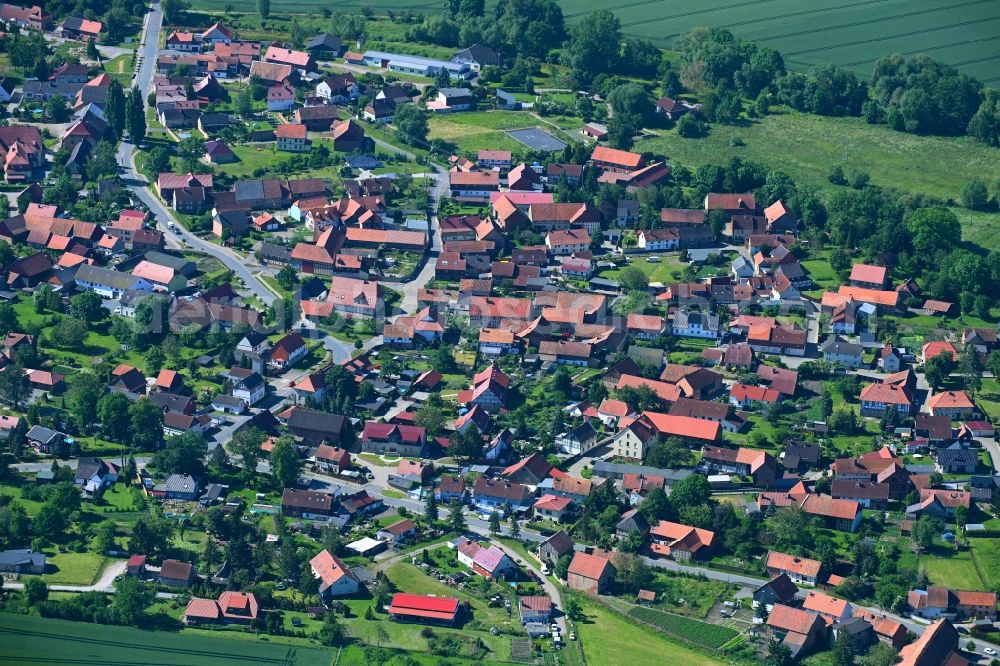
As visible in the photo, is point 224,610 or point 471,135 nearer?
point 224,610

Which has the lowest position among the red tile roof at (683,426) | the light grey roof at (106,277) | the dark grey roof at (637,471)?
the dark grey roof at (637,471)

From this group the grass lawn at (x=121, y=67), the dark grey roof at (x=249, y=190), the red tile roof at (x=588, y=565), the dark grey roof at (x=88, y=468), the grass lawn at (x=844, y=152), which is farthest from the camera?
the grass lawn at (x=121, y=67)

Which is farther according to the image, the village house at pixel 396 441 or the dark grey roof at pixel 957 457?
the village house at pixel 396 441

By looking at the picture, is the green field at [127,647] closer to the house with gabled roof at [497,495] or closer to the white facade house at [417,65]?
the house with gabled roof at [497,495]

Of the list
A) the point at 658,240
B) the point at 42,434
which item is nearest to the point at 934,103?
the point at 658,240

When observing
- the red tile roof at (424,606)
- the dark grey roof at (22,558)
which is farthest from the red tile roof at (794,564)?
the dark grey roof at (22,558)

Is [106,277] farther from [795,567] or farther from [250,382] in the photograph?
[795,567]

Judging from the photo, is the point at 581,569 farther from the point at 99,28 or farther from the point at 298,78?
the point at 99,28
